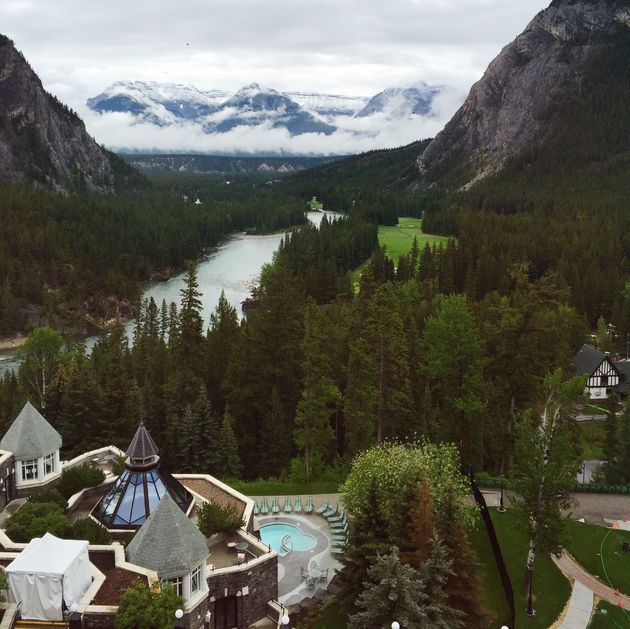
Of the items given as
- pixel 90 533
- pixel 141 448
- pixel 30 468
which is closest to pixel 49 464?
pixel 30 468

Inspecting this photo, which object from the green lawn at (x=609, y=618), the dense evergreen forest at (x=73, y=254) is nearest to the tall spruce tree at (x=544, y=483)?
the green lawn at (x=609, y=618)

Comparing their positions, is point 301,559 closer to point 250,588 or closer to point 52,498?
point 250,588

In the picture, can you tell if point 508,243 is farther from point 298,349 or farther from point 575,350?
point 298,349

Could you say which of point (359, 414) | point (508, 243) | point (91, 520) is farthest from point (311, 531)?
point (508, 243)

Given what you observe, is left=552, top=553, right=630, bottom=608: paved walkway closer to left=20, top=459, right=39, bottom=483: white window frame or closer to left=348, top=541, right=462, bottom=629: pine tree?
left=348, top=541, right=462, bottom=629: pine tree

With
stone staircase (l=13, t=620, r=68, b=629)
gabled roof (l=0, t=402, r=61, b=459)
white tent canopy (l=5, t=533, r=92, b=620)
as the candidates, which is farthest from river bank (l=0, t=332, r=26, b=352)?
stone staircase (l=13, t=620, r=68, b=629)

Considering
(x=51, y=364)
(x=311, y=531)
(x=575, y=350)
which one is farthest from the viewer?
(x=575, y=350)
